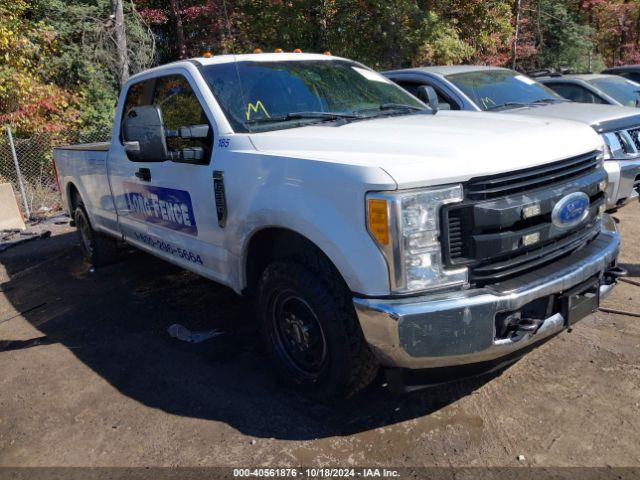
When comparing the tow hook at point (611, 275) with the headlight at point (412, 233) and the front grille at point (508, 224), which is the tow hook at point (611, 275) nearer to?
the front grille at point (508, 224)

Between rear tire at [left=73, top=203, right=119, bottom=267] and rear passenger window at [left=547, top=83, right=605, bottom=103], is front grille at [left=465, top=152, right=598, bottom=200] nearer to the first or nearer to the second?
rear tire at [left=73, top=203, right=119, bottom=267]

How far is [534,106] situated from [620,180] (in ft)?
5.65

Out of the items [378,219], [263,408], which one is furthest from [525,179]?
[263,408]

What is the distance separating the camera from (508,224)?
9.01 feet

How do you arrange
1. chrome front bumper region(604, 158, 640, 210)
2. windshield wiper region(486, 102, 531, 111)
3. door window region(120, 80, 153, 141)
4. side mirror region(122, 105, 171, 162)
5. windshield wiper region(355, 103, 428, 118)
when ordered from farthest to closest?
1. windshield wiper region(486, 102, 531, 111)
2. chrome front bumper region(604, 158, 640, 210)
3. door window region(120, 80, 153, 141)
4. windshield wiper region(355, 103, 428, 118)
5. side mirror region(122, 105, 171, 162)

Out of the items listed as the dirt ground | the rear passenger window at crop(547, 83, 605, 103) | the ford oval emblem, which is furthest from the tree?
the ford oval emblem

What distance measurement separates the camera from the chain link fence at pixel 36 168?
36.2 ft

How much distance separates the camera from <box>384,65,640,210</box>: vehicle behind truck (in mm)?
5914

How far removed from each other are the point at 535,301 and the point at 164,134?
8.16 feet

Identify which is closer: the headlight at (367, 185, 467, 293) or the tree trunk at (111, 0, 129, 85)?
the headlight at (367, 185, 467, 293)

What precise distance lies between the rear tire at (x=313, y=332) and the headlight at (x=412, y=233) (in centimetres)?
45

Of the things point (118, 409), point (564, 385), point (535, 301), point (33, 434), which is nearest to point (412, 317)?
Answer: point (535, 301)

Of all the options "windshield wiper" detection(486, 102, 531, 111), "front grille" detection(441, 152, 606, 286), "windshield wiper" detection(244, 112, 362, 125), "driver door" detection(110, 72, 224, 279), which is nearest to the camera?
"front grille" detection(441, 152, 606, 286)

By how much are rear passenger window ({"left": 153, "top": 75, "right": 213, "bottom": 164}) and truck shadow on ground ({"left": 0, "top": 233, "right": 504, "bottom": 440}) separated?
1.47 metres
